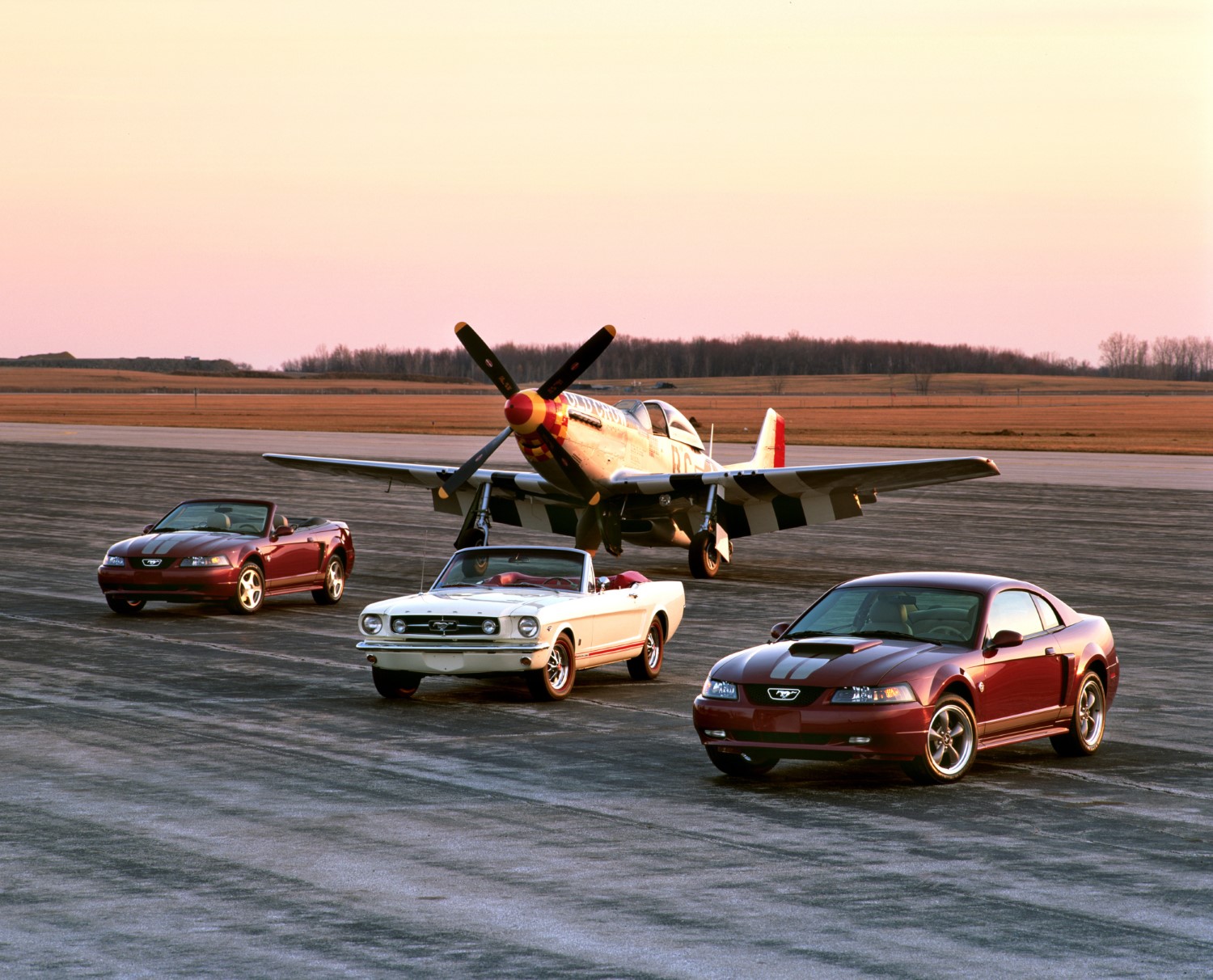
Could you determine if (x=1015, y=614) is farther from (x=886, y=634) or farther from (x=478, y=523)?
(x=478, y=523)

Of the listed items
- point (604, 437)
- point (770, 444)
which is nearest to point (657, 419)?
point (604, 437)

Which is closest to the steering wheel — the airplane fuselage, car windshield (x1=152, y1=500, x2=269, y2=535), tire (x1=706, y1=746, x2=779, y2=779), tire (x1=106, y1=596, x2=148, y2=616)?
tire (x1=706, y1=746, x2=779, y2=779)

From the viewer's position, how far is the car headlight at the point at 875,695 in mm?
11570

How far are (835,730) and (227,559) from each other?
13.0 meters

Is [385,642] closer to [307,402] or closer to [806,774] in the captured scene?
[806,774]

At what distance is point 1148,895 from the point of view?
8938mm

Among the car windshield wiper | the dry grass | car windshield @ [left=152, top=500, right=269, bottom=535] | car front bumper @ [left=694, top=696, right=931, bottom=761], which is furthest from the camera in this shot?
the dry grass

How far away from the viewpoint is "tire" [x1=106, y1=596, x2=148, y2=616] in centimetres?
2268

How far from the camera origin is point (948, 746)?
39.8 ft

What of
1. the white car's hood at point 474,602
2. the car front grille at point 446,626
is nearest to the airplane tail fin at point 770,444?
the white car's hood at point 474,602

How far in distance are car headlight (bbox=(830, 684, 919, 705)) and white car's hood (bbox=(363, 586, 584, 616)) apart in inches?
178

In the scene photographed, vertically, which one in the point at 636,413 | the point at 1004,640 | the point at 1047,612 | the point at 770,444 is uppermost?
the point at 636,413

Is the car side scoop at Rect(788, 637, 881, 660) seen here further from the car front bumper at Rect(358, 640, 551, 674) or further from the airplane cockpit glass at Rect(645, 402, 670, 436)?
the airplane cockpit glass at Rect(645, 402, 670, 436)

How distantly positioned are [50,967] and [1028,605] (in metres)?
8.37
